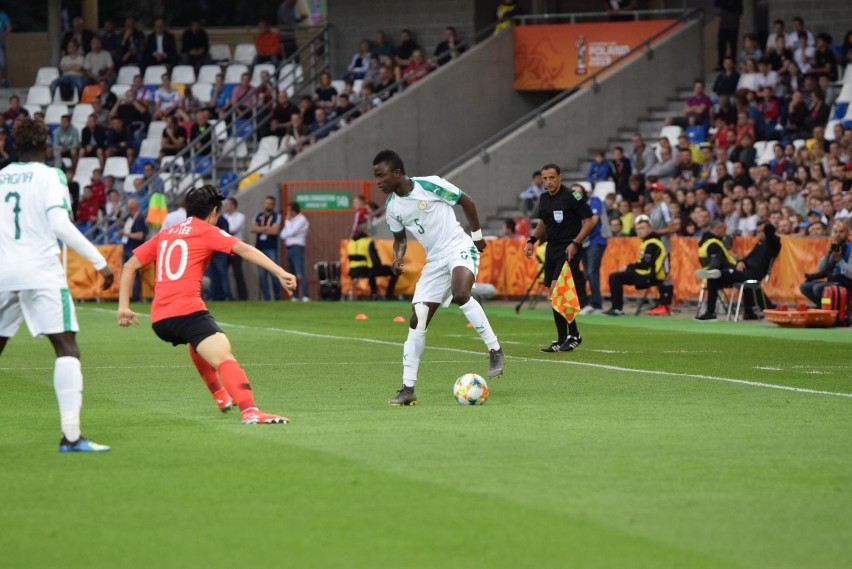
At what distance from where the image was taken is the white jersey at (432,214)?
45.5 ft

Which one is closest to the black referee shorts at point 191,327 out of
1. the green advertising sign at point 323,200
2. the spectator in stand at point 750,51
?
the spectator in stand at point 750,51

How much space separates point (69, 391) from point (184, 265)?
78.5 inches

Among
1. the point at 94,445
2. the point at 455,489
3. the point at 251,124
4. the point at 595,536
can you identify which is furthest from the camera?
the point at 251,124

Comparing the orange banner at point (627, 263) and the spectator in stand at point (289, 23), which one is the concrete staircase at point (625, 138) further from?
the spectator in stand at point (289, 23)

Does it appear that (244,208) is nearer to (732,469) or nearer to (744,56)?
(744,56)

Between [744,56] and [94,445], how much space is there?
1060 inches

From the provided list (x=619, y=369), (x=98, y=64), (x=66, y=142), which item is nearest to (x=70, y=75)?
(x=98, y=64)

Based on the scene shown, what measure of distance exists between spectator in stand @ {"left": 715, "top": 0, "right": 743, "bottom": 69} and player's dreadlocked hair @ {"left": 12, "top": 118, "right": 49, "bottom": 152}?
28.3 m

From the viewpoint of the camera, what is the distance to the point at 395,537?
7.34 metres

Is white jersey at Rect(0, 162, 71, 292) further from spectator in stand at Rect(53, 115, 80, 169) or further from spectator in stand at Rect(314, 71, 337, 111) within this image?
spectator in stand at Rect(53, 115, 80, 169)

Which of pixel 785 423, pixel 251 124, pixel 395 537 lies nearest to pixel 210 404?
pixel 785 423

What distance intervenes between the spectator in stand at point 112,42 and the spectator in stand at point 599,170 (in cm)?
1526

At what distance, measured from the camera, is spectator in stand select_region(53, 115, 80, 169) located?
40219 mm

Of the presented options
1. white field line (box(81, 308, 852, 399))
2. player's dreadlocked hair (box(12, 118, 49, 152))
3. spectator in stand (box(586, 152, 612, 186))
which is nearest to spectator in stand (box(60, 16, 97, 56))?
spectator in stand (box(586, 152, 612, 186))
